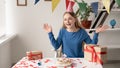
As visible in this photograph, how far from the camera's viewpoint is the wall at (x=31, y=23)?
3514mm

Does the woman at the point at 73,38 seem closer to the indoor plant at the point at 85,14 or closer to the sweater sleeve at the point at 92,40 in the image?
the sweater sleeve at the point at 92,40

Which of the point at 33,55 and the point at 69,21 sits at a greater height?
the point at 69,21

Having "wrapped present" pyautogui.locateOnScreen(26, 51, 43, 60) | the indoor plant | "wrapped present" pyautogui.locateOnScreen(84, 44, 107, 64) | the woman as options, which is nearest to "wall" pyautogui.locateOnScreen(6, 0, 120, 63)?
the indoor plant

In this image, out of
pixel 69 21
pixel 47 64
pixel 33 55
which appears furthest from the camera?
pixel 69 21

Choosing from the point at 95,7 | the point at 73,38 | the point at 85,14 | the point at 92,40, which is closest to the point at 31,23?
the point at 85,14

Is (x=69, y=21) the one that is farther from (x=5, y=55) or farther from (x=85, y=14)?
(x=5, y=55)

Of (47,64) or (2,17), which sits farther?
(2,17)

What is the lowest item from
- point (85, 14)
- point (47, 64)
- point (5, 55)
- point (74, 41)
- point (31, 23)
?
point (5, 55)

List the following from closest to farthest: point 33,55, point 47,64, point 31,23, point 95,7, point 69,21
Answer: point 47,64 → point 33,55 → point 69,21 → point 95,7 → point 31,23

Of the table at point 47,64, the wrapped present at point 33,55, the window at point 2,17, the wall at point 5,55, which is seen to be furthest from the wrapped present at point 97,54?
the window at point 2,17

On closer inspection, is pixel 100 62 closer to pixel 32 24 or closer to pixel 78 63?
pixel 78 63

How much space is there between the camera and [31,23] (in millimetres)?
3555

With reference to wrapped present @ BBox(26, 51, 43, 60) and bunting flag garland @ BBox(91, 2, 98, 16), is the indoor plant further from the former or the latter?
wrapped present @ BBox(26, 51, 43, 60)

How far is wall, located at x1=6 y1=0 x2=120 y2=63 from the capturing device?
351cm
